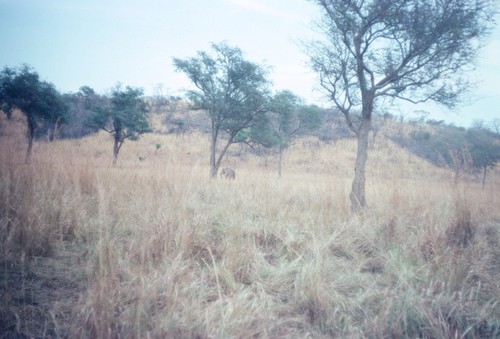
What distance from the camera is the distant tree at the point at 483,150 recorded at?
1859 centimetres

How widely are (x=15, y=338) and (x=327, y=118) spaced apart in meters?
43.9

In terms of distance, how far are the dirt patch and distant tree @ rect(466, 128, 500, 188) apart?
2183 centimetres

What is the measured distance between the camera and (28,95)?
16.4 metres

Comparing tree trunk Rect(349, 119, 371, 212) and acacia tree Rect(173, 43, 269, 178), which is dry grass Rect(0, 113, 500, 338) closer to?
tree trunk Rect(349, 119, 371, 212)

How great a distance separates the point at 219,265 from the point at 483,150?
81.8 feet

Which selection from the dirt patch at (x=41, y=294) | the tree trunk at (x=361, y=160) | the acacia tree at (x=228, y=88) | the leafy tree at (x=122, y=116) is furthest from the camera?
the leafy tree at (x=122, y=116)

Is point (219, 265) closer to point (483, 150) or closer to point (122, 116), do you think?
point (122, 116)

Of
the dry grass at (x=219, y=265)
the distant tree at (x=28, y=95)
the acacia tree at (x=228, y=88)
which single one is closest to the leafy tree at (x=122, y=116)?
the distant tree at (x=28, y=95)

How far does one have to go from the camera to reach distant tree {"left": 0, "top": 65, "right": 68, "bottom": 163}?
52.7 feet

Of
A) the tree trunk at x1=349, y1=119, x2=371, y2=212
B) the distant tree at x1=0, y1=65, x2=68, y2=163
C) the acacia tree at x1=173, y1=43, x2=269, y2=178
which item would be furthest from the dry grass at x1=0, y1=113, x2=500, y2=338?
the distant tree at x1=0, y1=65, x2=68, y2=163

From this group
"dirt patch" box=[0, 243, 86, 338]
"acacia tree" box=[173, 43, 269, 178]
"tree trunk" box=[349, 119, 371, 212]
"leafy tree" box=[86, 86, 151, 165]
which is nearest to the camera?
"dirt patch" box=[0, 243, 86, 338]

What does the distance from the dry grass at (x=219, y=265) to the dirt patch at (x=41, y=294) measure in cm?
1

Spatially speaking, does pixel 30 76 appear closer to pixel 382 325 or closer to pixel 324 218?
pixel 324 218

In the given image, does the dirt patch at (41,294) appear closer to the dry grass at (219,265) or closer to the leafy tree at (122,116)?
the dry grass at (219,265)
